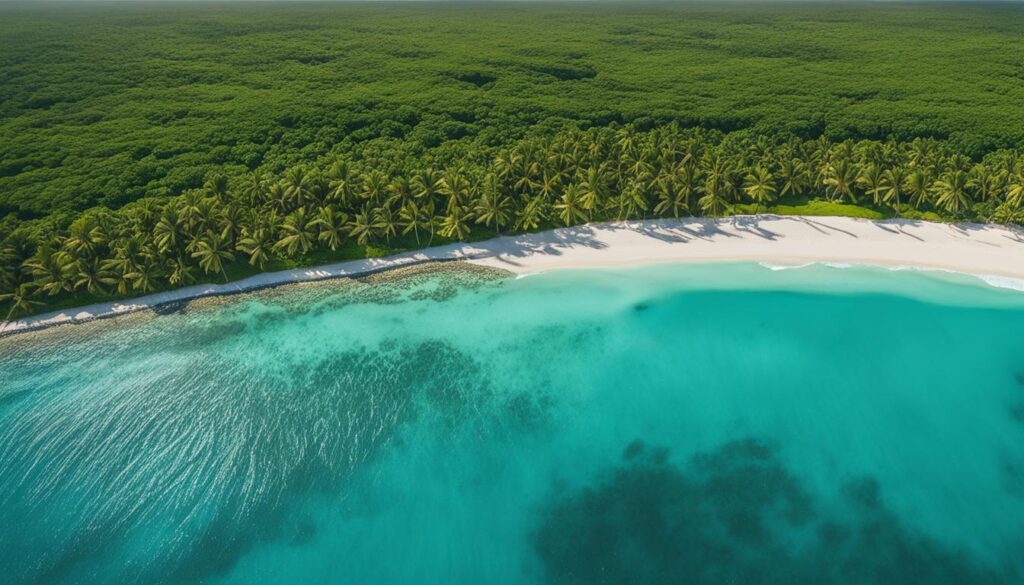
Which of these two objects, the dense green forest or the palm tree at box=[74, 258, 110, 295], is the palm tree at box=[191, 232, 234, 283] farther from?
the palm tree at box=[74, 258, 110, 295]

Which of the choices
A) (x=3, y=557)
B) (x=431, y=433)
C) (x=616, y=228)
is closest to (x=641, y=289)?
(x=616, y=228)

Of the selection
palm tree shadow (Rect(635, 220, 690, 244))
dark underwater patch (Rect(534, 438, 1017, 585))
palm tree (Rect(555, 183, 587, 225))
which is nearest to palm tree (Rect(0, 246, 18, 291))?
palm tree (Rect(555, 183, 587, 225))

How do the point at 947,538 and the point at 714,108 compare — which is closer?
the point at 947,538

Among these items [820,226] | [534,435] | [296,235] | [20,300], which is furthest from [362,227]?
[820,226]

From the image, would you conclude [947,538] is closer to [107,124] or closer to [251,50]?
[107,124]

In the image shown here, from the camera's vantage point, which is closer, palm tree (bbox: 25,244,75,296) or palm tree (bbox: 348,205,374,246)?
palm tree (bbox: 25,244,75,296)

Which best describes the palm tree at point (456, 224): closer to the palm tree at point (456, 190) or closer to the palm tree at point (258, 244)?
the palm tree at point (456, 190)
